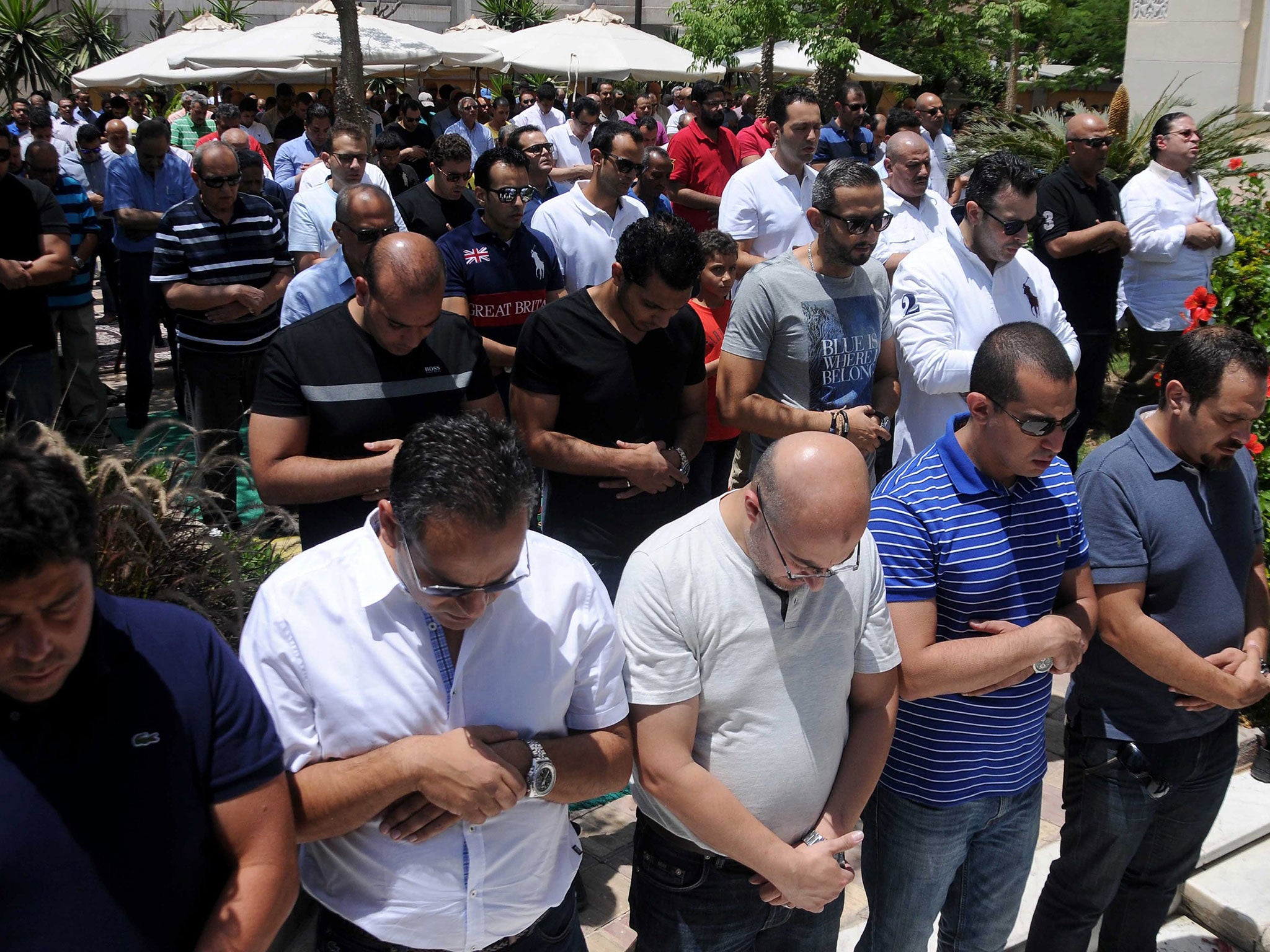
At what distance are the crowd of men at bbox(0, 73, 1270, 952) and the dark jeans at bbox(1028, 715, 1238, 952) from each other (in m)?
0.01

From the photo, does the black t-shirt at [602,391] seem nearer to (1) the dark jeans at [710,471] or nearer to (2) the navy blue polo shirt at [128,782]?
(1) the dark jeans at [710,471]

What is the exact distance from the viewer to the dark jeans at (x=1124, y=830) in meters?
3.43

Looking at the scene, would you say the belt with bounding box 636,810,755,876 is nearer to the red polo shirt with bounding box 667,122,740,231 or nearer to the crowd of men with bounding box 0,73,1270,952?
the crowd of men with bounding box 0,73,1270,952

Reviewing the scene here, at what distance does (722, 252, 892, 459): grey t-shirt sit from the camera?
445 cm

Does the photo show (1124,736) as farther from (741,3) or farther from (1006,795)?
(741,3)

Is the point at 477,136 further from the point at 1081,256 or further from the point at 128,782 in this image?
the point at 128,782

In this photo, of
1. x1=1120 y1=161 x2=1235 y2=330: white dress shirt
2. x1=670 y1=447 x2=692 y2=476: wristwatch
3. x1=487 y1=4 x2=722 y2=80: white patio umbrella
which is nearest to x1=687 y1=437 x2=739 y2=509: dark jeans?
x1=670 y1=447 x2=692 y2=476: wristwatch

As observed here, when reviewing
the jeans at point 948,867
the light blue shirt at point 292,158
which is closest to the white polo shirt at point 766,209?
the jeans at point 948,867

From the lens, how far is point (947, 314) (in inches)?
180

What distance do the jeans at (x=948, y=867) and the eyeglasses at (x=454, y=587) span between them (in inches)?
57.4

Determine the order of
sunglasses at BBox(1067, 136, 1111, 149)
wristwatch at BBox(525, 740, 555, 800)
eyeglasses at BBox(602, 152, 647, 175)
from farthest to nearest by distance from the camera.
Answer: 1. sunglasses at BBox(1067, 136, 1111, 149)
2. eyeglasses at BBox(602, 152, 647, 175)
3. wristwatch at BBox(525, 740, 555, 800)

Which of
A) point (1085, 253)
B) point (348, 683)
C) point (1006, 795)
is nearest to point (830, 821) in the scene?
point (1006, 795)

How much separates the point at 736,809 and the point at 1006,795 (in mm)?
951

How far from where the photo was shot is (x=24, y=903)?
1762 mm
